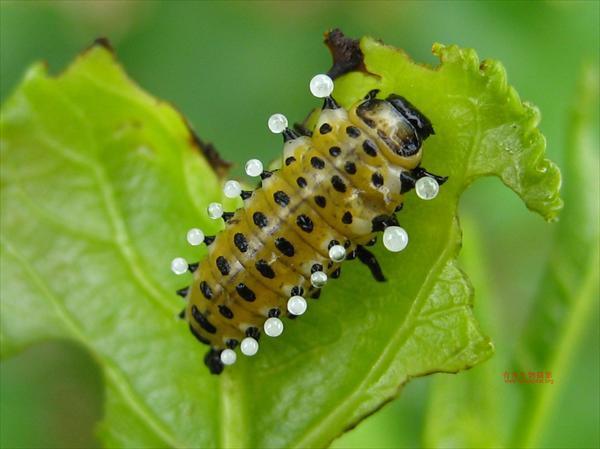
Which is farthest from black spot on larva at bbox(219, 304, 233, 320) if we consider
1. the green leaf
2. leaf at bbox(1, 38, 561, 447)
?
the green leaf

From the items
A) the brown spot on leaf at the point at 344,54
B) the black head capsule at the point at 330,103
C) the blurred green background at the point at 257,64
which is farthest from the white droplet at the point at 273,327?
the blurred green background at the point at 257,64

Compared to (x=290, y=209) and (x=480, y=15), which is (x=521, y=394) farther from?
(x=480, y=15)

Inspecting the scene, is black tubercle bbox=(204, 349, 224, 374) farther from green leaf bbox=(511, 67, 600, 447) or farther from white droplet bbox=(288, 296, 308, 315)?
green leaf bbox=(511, 67, 600, 447)

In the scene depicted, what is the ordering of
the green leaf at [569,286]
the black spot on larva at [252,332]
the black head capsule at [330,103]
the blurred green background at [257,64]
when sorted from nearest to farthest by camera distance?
the black head capsule at [330,103], the black spot on larva at [252,332], the green leaf at [569,286], the blurred green background at [257,64]

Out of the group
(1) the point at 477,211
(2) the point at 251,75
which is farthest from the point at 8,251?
(1) the point at 477,211

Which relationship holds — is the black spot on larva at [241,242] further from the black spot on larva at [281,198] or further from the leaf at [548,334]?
the leaf at [548,334]

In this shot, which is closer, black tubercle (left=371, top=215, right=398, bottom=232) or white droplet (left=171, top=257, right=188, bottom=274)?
black tubercle (left=371, top=215, right=398, bottom=232)
